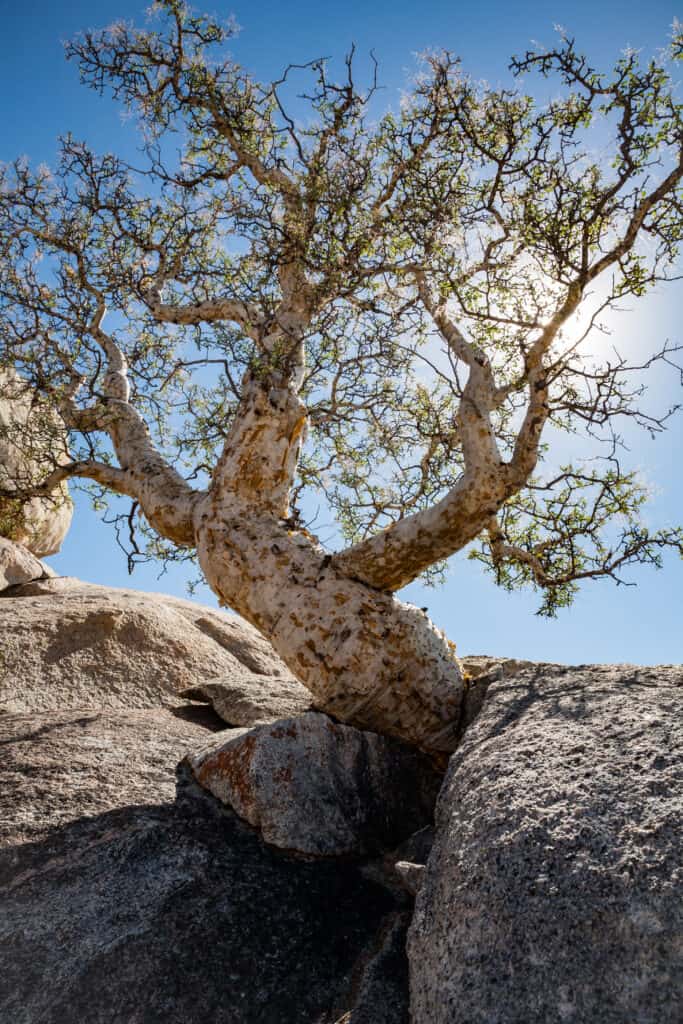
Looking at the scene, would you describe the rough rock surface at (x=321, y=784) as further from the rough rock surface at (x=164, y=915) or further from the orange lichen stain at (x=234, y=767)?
the rough rock surface at (x=164, y=915)

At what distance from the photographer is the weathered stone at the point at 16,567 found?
1162 cm

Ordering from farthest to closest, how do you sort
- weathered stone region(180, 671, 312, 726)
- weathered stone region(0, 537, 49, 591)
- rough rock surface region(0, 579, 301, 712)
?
weathered stone region(0, 537, 49, 591) < rough rock surface region(0, 579, 301, 712) < weathered stone region(180, 671, 312, 726)

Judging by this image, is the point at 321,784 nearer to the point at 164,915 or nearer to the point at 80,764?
the point at 164,915

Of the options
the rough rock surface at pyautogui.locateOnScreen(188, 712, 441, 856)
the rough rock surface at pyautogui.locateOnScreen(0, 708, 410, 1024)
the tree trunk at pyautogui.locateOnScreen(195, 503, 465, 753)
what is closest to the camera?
the rough rock surface at pyautogui.locateOnScreen(0, 708, 410, 1024)

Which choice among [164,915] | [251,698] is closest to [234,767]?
[164,915]

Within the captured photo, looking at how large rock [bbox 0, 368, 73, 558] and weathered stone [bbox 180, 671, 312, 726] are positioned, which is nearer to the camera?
weathered stone [bbox 180, 671, 312, 726]

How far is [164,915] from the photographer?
4.29 m

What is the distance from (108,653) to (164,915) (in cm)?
497

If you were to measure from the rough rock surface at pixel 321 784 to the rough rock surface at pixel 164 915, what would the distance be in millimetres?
153

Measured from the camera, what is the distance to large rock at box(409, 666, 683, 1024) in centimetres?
274

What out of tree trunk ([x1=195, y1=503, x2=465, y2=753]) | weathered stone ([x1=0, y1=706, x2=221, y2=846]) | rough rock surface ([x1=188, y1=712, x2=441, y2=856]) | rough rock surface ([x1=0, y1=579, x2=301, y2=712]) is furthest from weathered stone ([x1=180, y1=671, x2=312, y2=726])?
rough rock surface ([x1=188, y1=712, x2=441, y2=856])

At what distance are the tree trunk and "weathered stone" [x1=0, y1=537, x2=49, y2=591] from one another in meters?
6.56

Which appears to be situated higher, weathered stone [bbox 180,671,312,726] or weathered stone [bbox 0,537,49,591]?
weathered stone [bbox 0,537,49,591]

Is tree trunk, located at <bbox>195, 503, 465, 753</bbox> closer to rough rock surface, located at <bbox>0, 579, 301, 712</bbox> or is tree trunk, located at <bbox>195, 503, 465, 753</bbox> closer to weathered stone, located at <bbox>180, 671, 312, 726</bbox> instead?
weathered stone, located at <bbox>180, 671, 312, 726</bbox>
